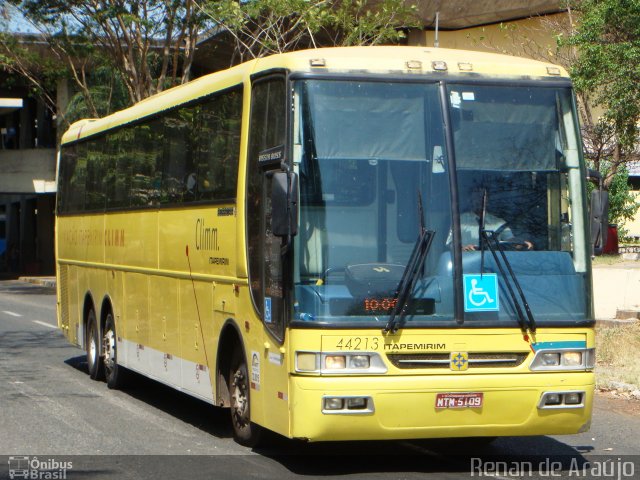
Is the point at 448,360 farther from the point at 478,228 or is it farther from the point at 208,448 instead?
the point at 208,448

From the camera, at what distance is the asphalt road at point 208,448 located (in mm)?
8719

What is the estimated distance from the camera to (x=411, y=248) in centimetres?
836

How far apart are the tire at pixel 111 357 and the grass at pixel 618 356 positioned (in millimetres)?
5733

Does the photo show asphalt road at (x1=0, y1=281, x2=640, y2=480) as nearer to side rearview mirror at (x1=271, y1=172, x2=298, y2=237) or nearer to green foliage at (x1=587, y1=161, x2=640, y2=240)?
side rearview mirror at (x1=271, y1=172, x2=298, y2=237)

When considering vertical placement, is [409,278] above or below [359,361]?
above

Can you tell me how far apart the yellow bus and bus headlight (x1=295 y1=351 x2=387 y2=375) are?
1 cm

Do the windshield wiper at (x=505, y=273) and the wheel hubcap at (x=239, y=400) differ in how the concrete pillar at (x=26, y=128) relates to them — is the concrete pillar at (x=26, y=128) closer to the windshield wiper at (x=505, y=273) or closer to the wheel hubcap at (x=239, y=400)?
the wheel hubcap at (x=239, y=400)

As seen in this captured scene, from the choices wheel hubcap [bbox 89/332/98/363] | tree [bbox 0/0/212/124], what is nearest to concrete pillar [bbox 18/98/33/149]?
tree [bbox 0/0/212/124]

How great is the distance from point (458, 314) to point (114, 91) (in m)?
31.6

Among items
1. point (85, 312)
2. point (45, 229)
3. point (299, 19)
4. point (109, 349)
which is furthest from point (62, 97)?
point (109, 349)

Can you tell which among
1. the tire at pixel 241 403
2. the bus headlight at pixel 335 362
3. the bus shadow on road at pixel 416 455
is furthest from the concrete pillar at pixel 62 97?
the bus headlight at pixel 335 362

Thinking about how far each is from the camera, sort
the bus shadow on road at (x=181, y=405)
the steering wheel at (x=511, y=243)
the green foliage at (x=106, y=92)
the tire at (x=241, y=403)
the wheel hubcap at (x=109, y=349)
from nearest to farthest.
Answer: the steering wheel at (x=511, y=243), the tire at (x=241, y=403), the bus shadow on road at (x=181, y=405), the wheel hubcap at (x=109, y=349), the green foliage at (x=106, y=92)

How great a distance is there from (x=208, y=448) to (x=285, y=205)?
269 cm
